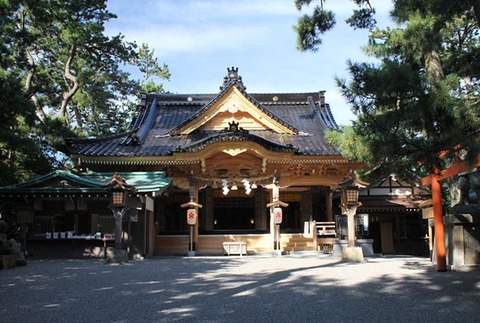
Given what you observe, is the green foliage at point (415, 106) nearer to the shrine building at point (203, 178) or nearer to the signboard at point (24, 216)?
the shrine building at point (203, 178)

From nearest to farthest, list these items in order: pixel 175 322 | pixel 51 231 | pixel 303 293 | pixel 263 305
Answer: pixel 175 322 → pixel 263 305 → pixel 303 293 → pixel 51 231

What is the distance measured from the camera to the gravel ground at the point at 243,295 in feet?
16.7

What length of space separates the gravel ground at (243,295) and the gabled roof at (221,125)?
709 centimetres

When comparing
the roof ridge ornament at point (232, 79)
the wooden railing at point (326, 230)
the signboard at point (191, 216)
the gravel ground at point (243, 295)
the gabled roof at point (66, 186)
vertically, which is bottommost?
the gravel ground at point (243, 295)

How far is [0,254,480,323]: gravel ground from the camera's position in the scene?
5086mm

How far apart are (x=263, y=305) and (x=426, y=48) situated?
443 centimetres

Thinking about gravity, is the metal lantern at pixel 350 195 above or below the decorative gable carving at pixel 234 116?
below

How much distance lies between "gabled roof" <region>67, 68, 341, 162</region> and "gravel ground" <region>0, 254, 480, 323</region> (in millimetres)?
7087

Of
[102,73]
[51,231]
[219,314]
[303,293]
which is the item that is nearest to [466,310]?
[303,293]

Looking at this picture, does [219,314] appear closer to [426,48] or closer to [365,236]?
[426,48]

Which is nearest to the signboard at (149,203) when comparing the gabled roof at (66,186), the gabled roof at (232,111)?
the gabled roof at (66,186)

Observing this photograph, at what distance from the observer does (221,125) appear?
1852 cm

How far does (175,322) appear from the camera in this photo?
4.80 m

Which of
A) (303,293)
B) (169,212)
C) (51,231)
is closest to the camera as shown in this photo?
(303,293)
